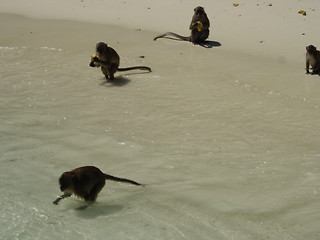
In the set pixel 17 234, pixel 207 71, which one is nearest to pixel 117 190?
pixel 17 234

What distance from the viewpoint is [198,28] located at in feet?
32.9

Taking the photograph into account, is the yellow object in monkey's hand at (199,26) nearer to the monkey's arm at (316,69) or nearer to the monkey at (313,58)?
the monkey at (313,58)

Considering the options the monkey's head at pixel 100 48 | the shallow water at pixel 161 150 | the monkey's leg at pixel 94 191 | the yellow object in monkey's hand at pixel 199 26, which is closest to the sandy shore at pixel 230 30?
the shallow water at pixel 161 150

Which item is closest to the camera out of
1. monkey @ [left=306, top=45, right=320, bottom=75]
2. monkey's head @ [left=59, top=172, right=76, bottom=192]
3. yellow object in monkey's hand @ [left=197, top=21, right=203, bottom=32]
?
monkey's head @ [left=59, top=172, right=76, bottom=192]

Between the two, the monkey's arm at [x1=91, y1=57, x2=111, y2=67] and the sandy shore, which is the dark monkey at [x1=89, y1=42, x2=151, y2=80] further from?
the sandy shore

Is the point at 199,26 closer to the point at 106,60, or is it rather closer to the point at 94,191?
the point at 106,60

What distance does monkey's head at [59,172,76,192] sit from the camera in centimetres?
390

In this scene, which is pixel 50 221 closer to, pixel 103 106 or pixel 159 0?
pixel 103 106

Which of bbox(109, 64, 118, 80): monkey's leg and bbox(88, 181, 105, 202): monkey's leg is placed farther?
bbox(109, 64, 118, 80): monkey's leg

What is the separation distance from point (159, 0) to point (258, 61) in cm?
500

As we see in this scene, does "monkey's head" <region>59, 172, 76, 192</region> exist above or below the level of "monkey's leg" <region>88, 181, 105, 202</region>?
above

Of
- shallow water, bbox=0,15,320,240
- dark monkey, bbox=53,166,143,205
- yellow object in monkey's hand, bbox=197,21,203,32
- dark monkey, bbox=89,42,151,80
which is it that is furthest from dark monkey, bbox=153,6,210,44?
dark monkey, bbox=53,166,143,205

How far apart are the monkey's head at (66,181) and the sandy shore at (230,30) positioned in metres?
4.41

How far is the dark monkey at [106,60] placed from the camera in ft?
25.5
